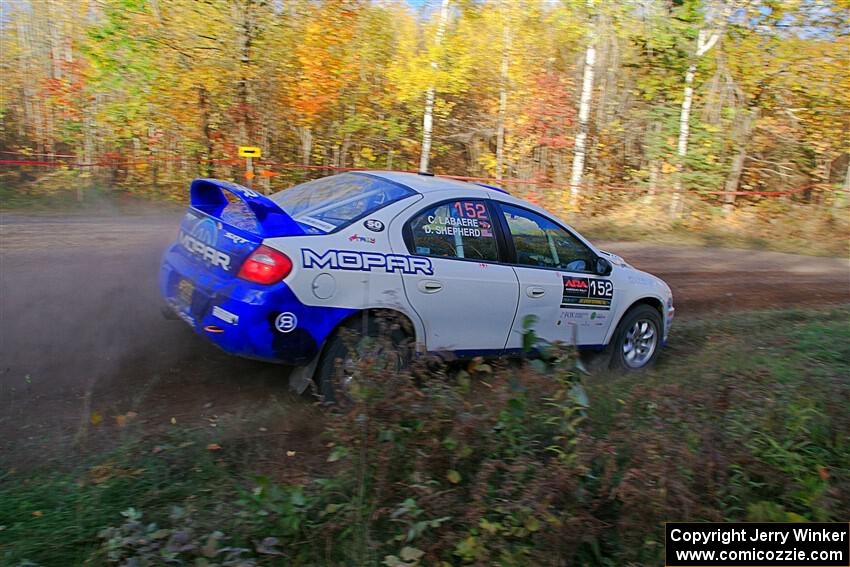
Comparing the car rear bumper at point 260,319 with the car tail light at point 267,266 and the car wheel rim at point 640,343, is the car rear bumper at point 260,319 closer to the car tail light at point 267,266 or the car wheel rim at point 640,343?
the car tail light at point 267,266

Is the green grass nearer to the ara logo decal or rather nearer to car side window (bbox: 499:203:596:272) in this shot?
the ara logo decal

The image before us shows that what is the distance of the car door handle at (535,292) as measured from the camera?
5.71m

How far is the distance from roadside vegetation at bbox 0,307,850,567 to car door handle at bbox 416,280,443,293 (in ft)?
3.33

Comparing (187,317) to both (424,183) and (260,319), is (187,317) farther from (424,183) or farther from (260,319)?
(424,183)

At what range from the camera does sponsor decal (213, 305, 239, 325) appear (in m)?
4.64

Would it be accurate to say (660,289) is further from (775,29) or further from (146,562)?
(775,29)

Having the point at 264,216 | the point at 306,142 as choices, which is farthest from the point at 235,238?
the point at 306,142

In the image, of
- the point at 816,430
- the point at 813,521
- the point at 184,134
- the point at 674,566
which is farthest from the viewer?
the point at 184,134

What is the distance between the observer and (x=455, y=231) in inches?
215

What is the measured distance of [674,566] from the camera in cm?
315

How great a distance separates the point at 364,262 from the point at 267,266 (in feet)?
2.22

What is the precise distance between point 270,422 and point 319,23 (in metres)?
14.3

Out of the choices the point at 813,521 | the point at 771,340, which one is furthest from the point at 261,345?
the point at 771,340

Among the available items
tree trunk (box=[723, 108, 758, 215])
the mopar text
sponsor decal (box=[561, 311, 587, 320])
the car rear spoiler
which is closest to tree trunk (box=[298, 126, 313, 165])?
tree trunk (box=[723, 108, 758, 215])
